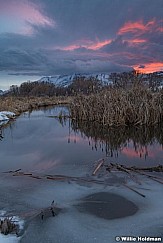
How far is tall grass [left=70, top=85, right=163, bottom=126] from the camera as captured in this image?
480 inches

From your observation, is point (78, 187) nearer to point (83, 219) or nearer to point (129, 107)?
point (83, 219)

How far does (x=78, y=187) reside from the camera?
209 inches

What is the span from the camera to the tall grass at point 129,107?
40.0 feet

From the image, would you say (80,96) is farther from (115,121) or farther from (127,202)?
(127,202)

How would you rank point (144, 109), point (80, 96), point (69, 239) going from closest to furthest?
point (69, 239) → point (144, 109) → point (80, 96)

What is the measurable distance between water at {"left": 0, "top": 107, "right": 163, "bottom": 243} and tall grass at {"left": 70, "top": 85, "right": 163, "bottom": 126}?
3.53ft

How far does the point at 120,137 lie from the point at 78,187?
5.77 metres

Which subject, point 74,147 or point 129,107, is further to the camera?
point 129,107

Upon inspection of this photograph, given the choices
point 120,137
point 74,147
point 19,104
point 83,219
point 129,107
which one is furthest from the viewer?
point 19,104

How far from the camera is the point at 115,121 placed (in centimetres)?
1257

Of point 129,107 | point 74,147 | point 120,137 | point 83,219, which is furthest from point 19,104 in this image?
point 83,219

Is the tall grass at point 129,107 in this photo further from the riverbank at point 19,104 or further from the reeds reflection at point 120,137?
the riverbank at point 19,104

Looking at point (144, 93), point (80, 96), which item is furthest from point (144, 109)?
point (80, 96)

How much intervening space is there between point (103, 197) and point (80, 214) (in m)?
0.79
